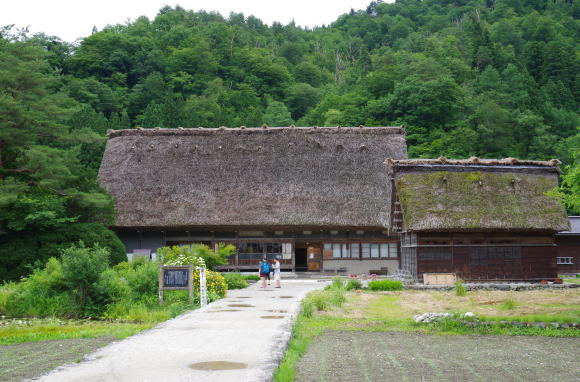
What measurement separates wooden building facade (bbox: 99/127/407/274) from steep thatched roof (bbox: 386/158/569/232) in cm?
454

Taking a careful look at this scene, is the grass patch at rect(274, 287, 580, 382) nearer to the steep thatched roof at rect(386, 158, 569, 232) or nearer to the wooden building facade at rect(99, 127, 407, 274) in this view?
the steep thatched roof at rect(386, 158, 569, 232)

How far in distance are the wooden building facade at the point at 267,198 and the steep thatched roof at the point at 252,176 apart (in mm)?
63

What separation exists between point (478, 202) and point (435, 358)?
19.5 meters

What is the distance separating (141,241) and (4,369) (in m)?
27.4

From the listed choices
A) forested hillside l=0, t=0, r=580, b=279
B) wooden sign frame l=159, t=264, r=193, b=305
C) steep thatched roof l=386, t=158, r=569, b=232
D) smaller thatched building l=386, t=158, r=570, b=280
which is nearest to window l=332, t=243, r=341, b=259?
smaller thatched building l=386, t=158, r=570, b=280

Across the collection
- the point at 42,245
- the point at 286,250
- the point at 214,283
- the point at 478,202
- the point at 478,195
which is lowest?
the point at 214,283

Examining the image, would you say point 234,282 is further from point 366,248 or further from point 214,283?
point 366,248

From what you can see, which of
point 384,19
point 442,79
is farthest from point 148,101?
point 384,19

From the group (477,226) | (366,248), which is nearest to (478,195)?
(477,226)

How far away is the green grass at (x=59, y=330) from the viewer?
38.9 feet

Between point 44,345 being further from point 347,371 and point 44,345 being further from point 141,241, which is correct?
point 141,241

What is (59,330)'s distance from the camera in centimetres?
1282

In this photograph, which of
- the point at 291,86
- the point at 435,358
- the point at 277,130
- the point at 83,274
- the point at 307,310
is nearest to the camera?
the point at 435,358

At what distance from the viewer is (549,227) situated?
27.2 meters
